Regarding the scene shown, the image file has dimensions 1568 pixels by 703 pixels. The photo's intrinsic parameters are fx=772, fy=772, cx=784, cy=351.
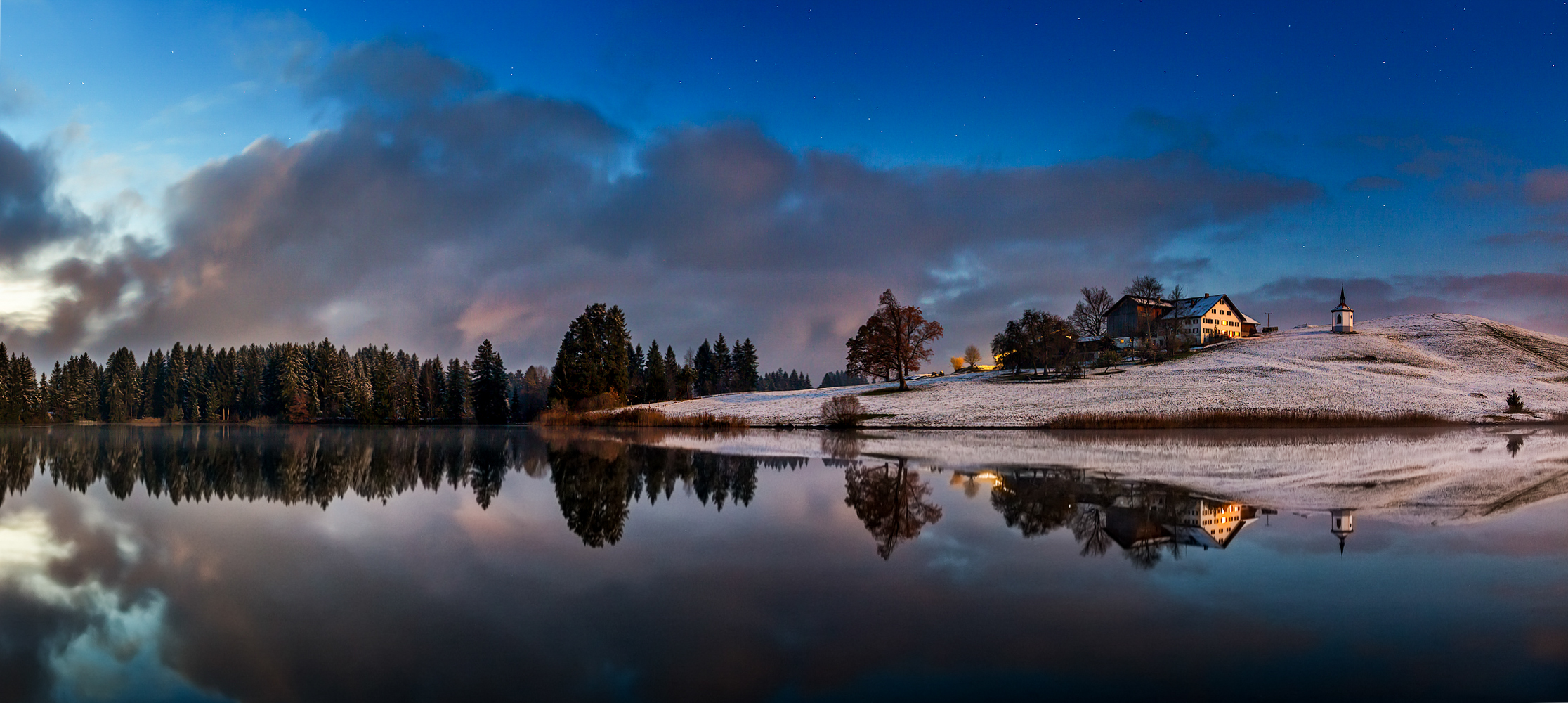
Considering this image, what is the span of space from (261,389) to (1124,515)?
14751cm

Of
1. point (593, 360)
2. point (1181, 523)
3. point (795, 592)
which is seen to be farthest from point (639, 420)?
point (795, 592)

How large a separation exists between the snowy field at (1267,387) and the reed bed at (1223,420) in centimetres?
115

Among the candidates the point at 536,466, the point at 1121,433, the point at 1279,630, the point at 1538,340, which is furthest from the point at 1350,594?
the point at 1538,340

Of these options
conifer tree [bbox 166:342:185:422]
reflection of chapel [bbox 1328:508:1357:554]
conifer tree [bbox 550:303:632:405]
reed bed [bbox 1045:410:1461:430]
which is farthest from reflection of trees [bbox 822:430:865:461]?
conifer tree [bbox 166:342:185:422]

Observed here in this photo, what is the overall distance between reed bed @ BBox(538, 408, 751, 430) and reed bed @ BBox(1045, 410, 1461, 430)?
25.0m

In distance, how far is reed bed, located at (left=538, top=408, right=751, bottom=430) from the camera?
63.0 metres

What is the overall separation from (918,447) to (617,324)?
56.4 m

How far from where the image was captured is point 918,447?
3659cm

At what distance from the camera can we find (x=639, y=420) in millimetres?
67625

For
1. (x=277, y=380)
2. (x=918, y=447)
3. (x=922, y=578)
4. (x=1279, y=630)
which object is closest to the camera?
(x=1279, y=630)

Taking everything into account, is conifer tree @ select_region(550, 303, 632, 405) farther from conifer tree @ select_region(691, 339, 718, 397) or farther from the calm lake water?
the calm lake water

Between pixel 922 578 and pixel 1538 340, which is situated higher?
pixel 1538 340

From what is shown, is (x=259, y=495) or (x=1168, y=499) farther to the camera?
(x=259, y=495)

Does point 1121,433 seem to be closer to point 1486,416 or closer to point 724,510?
point 1486,416
